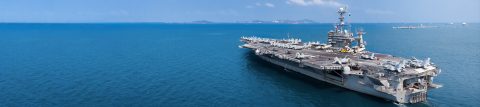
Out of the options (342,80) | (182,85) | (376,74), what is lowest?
(182,85)

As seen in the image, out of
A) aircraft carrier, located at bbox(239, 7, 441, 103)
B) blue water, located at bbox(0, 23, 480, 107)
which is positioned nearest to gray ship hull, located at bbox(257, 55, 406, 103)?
aircraft carrier, located at bbox(239, 7, 441, 103)

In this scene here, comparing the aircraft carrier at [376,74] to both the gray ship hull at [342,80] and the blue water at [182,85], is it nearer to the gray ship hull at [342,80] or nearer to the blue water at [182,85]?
the gray ship hull at [342,80]

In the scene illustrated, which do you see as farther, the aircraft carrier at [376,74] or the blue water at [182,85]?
the blue water at [182,85]

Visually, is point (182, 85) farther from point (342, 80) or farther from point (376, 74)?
point (376, 74)

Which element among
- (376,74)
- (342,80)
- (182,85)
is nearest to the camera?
(376,74)

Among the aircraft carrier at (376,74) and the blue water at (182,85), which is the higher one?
the aircraft carrier at (376,74)

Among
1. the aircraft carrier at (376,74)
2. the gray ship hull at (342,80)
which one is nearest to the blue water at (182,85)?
the gray ship hull at (342,80)

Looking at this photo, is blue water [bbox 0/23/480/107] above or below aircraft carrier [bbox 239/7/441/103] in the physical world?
below

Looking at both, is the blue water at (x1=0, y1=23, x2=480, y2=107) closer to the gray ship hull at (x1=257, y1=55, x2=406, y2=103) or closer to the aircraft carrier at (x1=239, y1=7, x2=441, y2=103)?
the gray ship hull at (x1=257, y1=55, x2=406, y2=103)

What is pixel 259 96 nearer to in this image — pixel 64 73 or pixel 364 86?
pixel 364 86

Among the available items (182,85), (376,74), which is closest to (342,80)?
(376,74)

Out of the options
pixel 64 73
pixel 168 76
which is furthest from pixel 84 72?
pixel 168 76
